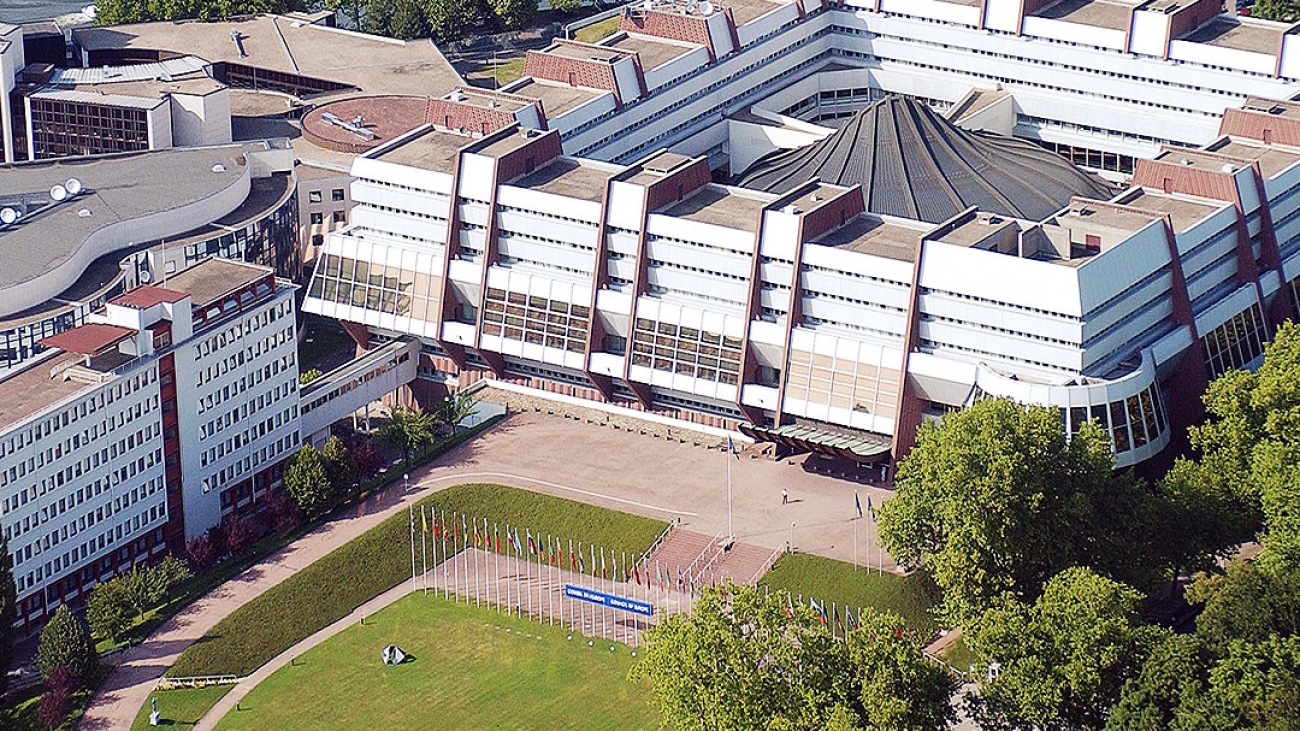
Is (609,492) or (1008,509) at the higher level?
(1008,509)

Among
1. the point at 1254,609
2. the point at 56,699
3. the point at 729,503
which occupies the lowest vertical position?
the point at 56,699

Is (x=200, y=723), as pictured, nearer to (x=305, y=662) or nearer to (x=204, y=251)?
(x=305, y=662)

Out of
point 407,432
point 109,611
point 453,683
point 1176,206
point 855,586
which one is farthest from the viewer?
point 1176,206

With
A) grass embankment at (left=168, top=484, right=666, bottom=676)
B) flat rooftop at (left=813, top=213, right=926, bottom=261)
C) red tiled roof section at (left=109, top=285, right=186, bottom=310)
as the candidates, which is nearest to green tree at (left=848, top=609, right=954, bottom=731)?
grass embankment at (left=168, top=484, right=666, bottom=676)

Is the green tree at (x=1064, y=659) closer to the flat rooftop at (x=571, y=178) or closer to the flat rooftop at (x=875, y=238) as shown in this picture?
the flat rooftop at (x=875, y=238)

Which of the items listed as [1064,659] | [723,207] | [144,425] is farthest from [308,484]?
[1064,659]

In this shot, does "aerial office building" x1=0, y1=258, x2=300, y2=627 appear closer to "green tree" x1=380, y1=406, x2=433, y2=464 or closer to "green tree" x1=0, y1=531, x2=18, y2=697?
"green tree" x1=0, y1=531, x2=18, y2=697

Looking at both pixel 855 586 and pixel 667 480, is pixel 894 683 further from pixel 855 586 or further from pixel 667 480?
pixel 667 480
